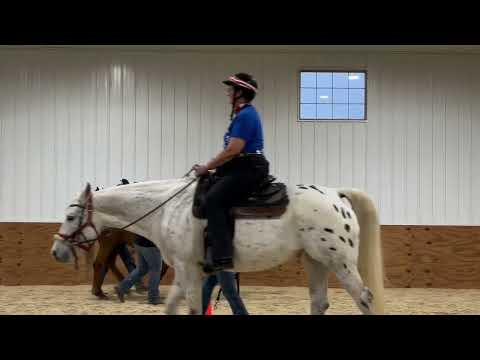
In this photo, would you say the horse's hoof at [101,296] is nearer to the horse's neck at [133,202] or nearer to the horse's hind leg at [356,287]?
the horse's neck at [133,202]

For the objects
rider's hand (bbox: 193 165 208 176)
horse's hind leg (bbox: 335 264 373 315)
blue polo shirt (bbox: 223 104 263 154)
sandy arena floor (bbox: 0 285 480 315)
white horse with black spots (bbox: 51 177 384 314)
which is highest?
blue polo shirt (bbox: 223 104 263 154)

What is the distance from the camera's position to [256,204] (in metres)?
5.54

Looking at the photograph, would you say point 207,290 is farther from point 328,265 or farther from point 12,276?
point 12,276

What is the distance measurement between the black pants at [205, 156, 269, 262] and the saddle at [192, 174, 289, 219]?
58 mm

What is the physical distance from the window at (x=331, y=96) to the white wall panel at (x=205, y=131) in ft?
0.56

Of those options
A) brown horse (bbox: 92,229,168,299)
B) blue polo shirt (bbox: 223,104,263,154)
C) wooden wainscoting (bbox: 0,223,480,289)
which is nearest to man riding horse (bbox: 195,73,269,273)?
blue polo shirt (bbox: 223,104,263,154)

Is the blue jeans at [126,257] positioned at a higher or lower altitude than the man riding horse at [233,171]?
lower

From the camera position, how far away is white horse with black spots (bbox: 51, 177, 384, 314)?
5449 millimetres

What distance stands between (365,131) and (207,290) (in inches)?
264

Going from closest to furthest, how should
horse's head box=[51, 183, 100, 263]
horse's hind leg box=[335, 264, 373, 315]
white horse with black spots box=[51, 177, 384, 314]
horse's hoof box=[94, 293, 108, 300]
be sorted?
horse's hind leg box=[335, 264, 373, 315], white horse with black spots box=[51, 177, 384, 314], horse's head box=[51, 183, 100, 263], horse's hoof box=[94, 293, 108, 300]

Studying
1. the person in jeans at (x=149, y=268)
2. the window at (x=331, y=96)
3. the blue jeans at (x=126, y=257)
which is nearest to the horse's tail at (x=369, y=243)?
the person in jeans at (x=149, y=268)

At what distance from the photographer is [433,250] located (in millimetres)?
11438

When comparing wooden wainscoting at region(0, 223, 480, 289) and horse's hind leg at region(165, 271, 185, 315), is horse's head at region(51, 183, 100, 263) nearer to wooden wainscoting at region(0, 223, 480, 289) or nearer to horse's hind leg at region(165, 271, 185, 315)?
horse's hind leg at region(165, 271, 185, 315)

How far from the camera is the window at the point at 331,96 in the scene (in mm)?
12320
